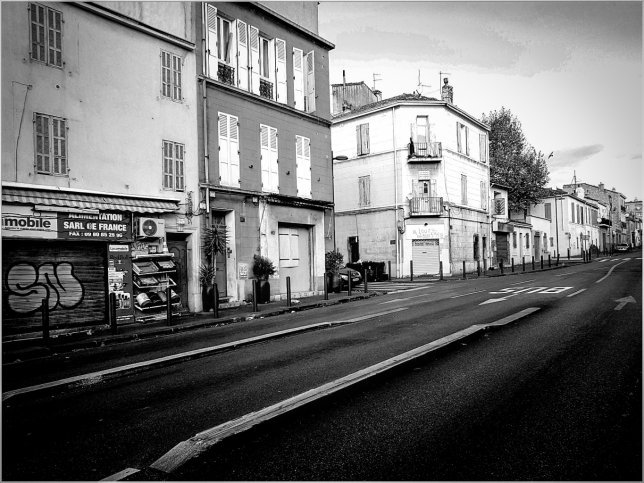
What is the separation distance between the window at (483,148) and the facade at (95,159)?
89.0 feet

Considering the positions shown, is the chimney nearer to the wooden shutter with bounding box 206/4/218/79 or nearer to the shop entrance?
the wooden shutter with bounding box 206/4/218/79

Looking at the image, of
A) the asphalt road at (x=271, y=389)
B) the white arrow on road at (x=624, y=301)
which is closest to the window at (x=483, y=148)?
the white arrow on road at (x=624, y=301)

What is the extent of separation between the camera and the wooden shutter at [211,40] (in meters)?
15.3

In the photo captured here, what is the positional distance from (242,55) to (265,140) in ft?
10.4

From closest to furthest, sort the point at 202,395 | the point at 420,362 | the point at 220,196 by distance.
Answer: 1. the point at 202,395
2. the point at 420,362
3. the point at 220,196

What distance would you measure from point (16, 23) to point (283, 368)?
10627 millimetres

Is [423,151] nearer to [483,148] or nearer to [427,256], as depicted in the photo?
[427,256]

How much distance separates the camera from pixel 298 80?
19172 mm

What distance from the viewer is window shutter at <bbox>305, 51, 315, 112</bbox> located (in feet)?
63.6

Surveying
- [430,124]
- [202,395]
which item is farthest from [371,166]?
[202,395]

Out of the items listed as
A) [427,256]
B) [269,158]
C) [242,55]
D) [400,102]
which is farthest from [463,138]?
[242,55]

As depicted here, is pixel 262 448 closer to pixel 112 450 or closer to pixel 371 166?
pixel 112 450

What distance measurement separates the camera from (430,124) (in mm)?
30562

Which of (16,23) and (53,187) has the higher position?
(16,23)
